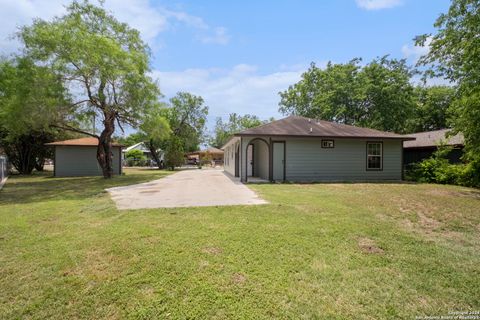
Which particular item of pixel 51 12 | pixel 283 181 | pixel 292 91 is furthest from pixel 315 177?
pixel 292 91

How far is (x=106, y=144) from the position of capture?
15.3 m

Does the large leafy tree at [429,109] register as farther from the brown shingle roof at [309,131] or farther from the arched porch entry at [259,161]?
the arched porch entry at [259,161]

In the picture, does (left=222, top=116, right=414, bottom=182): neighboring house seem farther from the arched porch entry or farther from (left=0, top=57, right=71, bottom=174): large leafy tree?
(left=0, top=57, right=71, bottom=174): large leafy tree

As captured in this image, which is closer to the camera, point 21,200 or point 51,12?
point 21,200

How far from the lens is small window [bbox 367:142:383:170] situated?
560 inches

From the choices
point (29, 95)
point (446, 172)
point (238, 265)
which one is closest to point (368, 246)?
point (238, 265)

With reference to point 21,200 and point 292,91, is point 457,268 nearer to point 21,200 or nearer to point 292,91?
point 21,200

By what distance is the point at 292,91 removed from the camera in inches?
1175

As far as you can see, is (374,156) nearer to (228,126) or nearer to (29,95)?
(29,95)

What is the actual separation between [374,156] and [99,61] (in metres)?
14.3

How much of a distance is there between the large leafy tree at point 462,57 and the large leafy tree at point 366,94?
1275cm

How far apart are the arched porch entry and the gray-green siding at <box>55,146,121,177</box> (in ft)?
35.4

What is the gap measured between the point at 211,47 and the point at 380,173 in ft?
40.7

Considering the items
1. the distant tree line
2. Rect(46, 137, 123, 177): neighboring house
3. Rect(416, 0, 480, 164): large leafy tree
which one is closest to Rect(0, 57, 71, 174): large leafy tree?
Rect(46, 137, 123, 177): neighboring house
